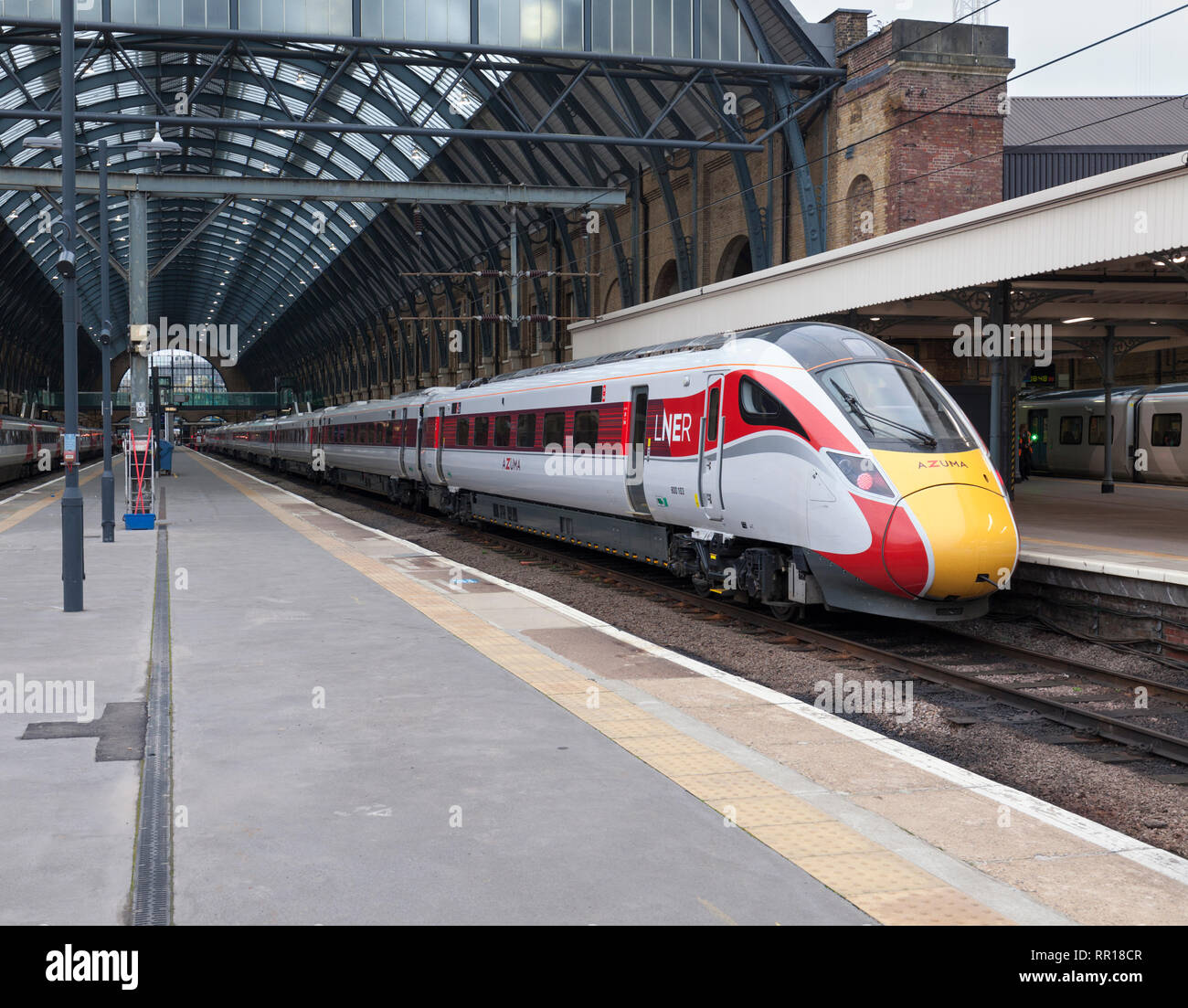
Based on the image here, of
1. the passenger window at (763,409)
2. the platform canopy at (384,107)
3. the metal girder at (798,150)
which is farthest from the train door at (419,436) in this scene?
the passenger window at (763,409)

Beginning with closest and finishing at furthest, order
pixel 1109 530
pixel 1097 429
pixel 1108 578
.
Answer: pixel 1108 578 → pixel 1109 530 → pixel 1097 429

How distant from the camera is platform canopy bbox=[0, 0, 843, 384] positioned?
24.5 meters

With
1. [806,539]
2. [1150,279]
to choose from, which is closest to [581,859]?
[806,539]

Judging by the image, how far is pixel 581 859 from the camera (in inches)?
192

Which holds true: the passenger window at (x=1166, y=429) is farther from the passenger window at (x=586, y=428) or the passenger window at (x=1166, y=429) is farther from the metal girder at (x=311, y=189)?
the passenger window at (x=586, y=428)

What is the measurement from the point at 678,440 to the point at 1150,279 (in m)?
8.18

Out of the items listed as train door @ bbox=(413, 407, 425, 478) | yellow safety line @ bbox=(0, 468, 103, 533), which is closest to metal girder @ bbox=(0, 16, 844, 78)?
train door @ bbox=(413, 407, 425, 478)

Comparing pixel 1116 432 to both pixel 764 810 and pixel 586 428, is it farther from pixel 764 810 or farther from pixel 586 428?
pixel 764 810

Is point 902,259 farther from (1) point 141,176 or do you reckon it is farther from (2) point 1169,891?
(1) point 141,176

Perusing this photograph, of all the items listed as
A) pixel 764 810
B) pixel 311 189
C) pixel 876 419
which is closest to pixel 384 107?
pixel 311 189

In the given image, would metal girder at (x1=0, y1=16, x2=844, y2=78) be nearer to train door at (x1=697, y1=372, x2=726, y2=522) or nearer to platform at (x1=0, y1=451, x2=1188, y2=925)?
train door at (x1=697, y1=372, x2=726, y2=522)

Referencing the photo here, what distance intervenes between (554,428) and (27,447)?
35.5 m

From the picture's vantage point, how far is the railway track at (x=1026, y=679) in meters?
8.09

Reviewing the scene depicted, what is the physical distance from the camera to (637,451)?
14.6 metres
